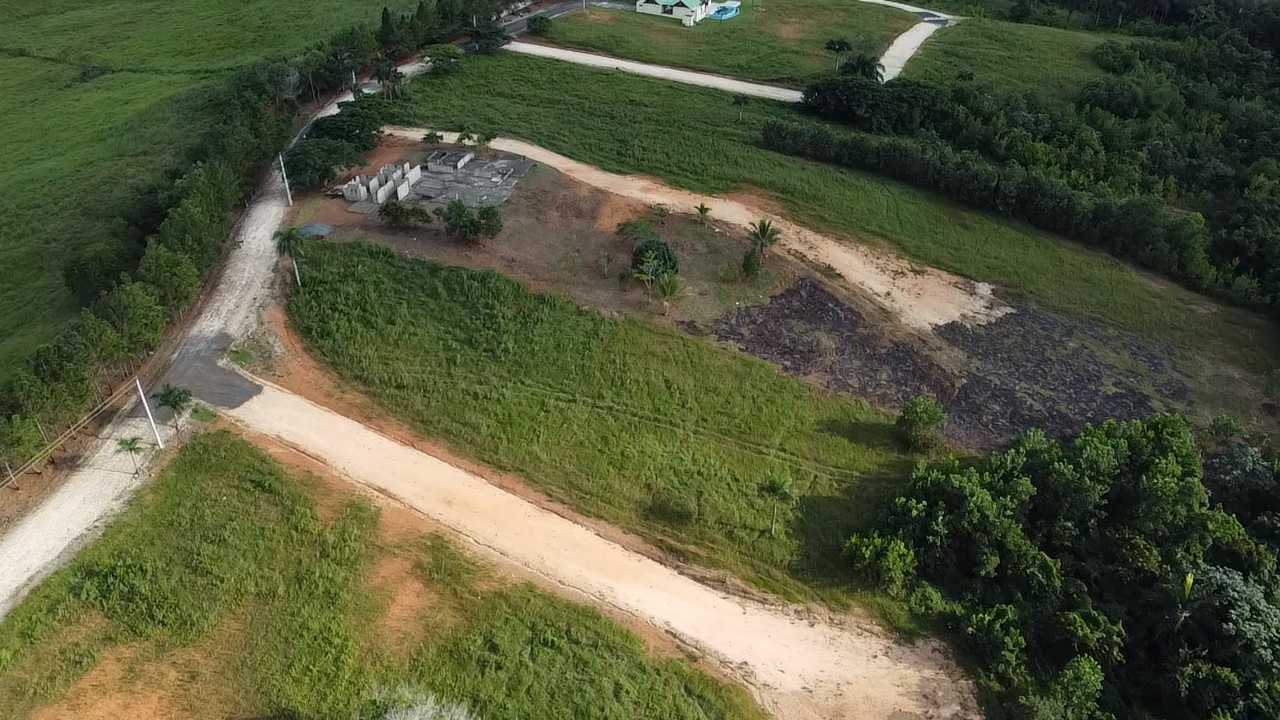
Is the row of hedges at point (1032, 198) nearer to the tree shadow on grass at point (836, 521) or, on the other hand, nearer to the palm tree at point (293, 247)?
the tree shadow on grass at point (836, 521)

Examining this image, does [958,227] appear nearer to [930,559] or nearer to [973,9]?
[930,559]

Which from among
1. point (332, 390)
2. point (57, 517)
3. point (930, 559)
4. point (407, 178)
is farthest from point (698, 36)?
point (57, 517)

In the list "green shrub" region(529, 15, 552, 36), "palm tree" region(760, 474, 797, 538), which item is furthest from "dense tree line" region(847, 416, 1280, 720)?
"green shrub" region(529, 15, 552, 36)

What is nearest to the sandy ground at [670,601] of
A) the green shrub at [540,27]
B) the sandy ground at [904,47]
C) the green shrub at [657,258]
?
the green shrub at [657,258]

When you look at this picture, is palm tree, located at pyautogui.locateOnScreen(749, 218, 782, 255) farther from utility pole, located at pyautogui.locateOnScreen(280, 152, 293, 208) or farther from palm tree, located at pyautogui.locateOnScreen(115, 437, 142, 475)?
palm tree, located at pyautogui.locateOnScreen(115, 437, 142, 475)

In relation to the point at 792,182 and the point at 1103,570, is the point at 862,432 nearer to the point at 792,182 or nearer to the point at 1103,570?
the point at 1103,570

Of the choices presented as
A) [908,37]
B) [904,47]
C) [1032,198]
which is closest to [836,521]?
[1032,198]
